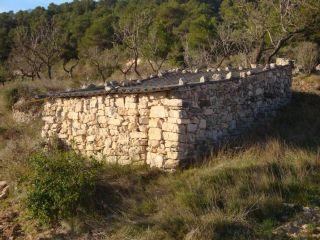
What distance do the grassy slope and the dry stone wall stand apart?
1.44 feet

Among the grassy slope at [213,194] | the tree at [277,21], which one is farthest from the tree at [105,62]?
the grassy slope at [213,194]

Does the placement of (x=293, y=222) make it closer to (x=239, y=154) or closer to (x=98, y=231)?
(x=239, y=154)

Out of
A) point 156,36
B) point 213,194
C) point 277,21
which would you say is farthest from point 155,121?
point 156,36

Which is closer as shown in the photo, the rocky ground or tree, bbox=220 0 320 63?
the rocky ground

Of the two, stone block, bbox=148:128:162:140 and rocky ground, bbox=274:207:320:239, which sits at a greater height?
stone block, bbox=148:128:162:140

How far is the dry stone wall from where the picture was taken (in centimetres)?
865

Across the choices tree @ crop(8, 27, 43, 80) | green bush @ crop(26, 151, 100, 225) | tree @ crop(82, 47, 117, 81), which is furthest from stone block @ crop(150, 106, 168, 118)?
tree @ crop(82, 47, 117, 81)

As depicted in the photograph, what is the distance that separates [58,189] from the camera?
713cm

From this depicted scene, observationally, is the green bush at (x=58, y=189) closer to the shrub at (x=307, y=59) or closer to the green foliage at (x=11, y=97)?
the green foliage at (x=11, y=97)

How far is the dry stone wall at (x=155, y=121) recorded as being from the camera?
28.4 feet

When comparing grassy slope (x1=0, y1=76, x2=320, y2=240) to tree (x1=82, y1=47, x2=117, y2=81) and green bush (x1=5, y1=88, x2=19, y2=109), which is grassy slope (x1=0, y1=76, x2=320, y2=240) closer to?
green bush (x1=5, y1=88, x2=19, y2=109)

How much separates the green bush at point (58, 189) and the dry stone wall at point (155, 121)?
5.55 ft

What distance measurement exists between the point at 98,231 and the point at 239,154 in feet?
11.1

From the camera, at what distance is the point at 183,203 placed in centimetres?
695
